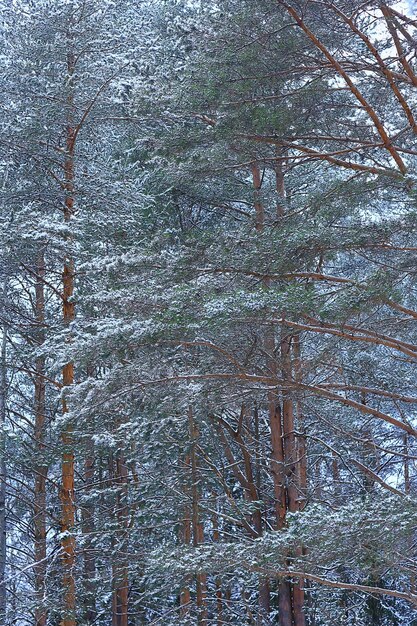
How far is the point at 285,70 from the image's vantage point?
6152mm

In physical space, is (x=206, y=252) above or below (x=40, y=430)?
above

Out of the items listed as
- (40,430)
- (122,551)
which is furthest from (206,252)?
(122,551)

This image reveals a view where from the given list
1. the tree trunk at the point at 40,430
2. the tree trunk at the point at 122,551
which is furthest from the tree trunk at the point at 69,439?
the tree trunk at the point at 122,551

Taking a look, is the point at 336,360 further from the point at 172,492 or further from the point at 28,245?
the point at 28,245

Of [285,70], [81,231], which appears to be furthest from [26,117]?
[285,70]

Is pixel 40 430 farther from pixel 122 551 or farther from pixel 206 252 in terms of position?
pixel 206 252

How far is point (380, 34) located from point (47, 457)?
514 centimetres

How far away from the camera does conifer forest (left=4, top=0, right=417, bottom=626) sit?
19.5 ft

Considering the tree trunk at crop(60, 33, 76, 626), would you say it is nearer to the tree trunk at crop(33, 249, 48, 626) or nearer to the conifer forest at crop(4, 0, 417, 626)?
the conifer forest at crop(4, 0, 417, 626)

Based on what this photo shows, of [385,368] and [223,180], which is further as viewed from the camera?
[385,368]


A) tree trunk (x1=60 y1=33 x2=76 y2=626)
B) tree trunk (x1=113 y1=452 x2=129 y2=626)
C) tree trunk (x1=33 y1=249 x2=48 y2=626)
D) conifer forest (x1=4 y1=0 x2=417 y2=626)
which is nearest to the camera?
conifer forest (x1=4 y1=0 x2=417 y2=626)

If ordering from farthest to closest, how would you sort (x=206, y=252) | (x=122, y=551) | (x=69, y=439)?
(x=122, y=551)
(x=69, y=439)
(x=206, y=252)

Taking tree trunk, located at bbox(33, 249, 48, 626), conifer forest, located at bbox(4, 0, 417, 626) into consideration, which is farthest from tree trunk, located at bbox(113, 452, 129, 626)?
tree trunk, located at bbox(33, 249, 48, 626)

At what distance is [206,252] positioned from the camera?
6.62 meters
